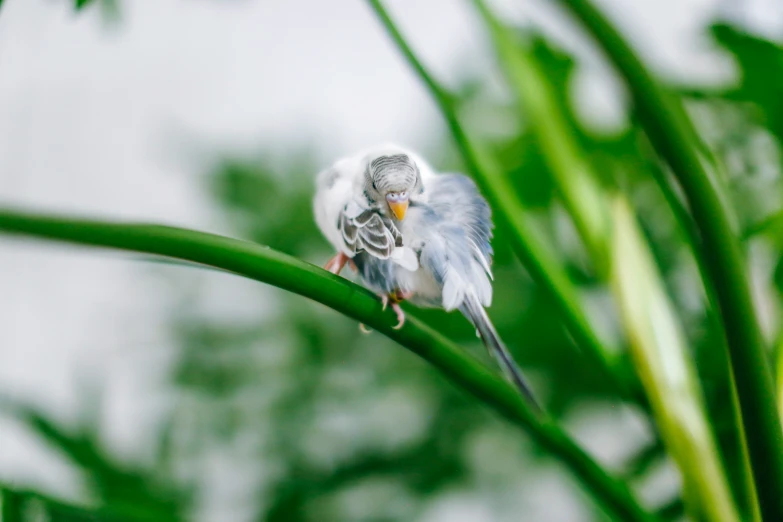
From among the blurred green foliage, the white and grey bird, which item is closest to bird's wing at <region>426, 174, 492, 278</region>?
the white and grey bird

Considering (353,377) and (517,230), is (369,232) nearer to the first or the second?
(517,230)

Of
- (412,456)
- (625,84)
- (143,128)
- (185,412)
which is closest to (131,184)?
(143,128)

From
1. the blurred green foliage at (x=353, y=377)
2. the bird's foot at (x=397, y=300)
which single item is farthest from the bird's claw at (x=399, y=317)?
the blurred green foliage at (x=353, y=377)

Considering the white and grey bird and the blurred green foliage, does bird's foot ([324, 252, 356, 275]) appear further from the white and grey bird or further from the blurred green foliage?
the blurred green foliage

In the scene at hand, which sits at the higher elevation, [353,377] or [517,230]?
[353,377]

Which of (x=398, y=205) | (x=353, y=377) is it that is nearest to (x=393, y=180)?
(x=398, y=205)
